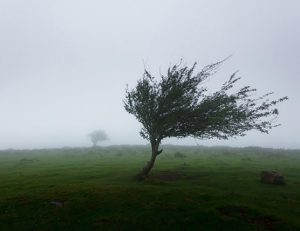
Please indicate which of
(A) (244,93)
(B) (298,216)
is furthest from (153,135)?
(B) (298,216)

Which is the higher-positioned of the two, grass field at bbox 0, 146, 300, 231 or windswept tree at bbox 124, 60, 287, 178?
windswept tree at bbox 124, 60, 287, 178

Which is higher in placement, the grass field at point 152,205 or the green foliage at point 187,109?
the green foliage at point 187,109

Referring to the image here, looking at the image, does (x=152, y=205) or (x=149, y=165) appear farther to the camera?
(x=149, y=165)

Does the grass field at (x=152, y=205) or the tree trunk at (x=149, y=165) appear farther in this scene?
the tree trunk at (x=149, y=165)

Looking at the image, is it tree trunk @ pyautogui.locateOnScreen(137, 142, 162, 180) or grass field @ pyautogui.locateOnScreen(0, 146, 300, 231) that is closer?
grass field @ pyautogui.locateOnScreen(0, 146, 300, 231)

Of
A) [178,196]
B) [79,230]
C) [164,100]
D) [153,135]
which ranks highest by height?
[164,100]

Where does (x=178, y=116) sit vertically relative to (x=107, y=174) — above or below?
above

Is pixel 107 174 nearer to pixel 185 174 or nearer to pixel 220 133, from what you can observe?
pixel 185 174

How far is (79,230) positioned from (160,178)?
2093 centimetres

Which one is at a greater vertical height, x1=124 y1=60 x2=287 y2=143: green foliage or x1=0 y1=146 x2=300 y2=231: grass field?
x1=124 y1=60 x2=287 y2=143: green foliage

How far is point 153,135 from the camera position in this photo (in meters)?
46.5

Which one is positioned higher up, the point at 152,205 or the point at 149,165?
the point at 149,165

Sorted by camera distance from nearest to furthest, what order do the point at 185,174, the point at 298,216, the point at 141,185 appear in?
the point at 298,216, the point at 141,185, the point at 185,174

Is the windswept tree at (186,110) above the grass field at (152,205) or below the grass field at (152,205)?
above
